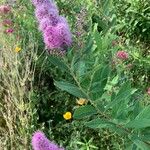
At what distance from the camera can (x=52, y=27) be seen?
1.68 m

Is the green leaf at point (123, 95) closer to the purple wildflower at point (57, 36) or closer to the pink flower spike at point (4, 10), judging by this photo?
the purple wildflower at point (57, 36)

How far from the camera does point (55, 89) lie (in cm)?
404

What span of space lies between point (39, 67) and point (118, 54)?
0.76 metres

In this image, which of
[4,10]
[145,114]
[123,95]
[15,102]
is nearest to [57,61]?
[123,95]

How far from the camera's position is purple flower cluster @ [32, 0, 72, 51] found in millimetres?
1673

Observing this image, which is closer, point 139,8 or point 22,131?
point 22,131

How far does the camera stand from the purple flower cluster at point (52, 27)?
167cm

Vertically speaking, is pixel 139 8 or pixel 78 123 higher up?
pixel 139 8

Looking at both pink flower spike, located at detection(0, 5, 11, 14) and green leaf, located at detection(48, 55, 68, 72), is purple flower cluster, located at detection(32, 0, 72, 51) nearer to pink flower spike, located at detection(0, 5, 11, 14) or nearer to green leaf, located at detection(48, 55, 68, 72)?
green leaf, located at detection(48, 55, 68, 72)

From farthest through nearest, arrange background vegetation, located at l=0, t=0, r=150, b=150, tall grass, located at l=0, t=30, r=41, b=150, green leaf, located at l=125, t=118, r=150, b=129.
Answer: tall grass, located at l=0, t=30, r=41, b=150 < background vegetation, located at l=0, t=0, r=150, b=150 < green leaf, located at l=125, t=118, r=150, b=129

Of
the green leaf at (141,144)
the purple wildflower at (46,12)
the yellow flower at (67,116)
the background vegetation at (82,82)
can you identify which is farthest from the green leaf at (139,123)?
the yellow flower at (67,116)

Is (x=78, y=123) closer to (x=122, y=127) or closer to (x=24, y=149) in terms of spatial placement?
(x=24, y=149)

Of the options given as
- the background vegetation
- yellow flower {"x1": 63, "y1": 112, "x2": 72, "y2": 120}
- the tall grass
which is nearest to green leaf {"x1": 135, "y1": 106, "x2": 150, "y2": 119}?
the background vegetation

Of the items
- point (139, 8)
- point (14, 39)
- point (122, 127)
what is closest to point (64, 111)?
point (14, 39)
